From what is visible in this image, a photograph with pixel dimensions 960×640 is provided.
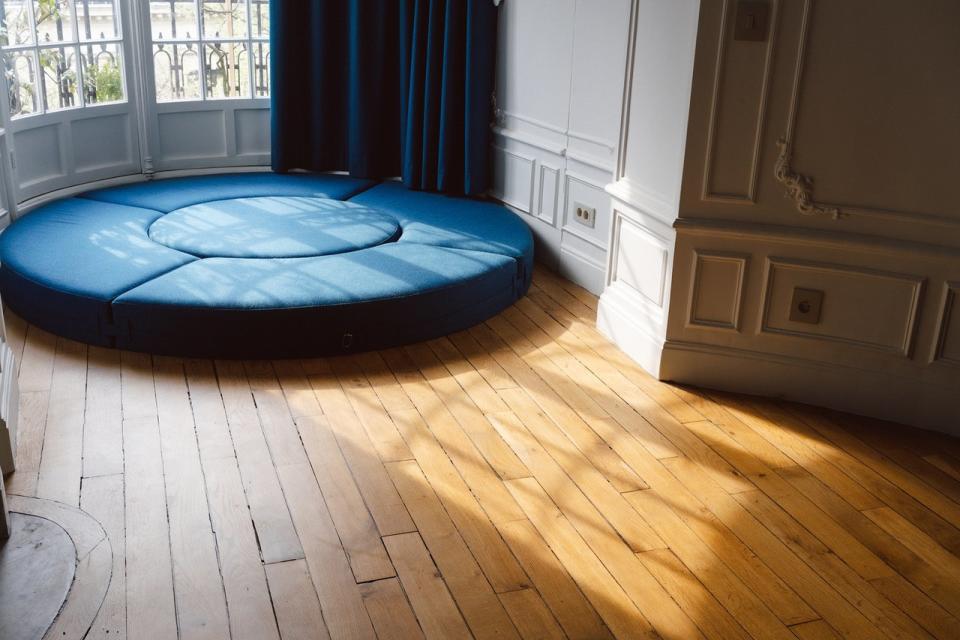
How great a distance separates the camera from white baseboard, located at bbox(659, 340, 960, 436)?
11.4ft

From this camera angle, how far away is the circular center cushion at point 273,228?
447cm

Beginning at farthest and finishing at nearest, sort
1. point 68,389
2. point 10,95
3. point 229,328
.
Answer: point 10,95
point 229,328
point 68,389

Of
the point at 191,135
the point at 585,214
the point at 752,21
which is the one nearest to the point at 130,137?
the point at 191,135

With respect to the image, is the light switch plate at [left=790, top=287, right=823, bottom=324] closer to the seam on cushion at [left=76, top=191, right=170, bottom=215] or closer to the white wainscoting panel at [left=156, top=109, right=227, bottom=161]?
the seam on cushion at [left=76, top=191, right=170, bottom=215]

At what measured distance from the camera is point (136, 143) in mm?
5684

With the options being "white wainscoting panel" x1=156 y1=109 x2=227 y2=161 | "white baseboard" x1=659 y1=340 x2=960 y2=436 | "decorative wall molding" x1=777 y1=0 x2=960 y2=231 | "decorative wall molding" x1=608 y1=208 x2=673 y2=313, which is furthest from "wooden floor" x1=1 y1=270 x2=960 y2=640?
"white wainscoting panel" x1=156 y1=109 x2=227 y2=161

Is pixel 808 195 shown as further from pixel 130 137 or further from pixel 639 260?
pixel 130 137

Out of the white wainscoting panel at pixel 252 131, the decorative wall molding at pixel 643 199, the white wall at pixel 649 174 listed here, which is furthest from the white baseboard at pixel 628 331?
the white wainscoting panel at pixel 252 131

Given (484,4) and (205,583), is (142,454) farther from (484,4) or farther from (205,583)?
(484,4)

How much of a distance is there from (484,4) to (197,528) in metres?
3.39

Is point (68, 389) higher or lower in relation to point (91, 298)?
lower

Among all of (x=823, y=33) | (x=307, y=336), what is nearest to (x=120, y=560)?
(x=307, y=336)

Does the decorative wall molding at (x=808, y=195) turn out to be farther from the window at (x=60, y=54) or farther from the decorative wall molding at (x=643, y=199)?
the window at (x=60, y=54)

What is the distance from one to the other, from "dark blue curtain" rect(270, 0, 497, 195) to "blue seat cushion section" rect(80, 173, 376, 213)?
0.55 ft
